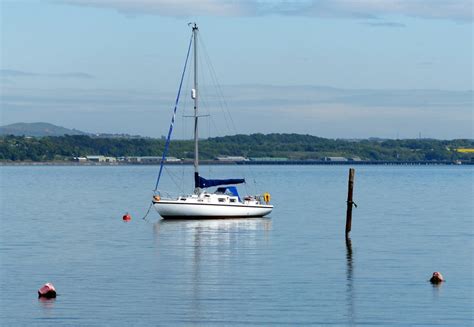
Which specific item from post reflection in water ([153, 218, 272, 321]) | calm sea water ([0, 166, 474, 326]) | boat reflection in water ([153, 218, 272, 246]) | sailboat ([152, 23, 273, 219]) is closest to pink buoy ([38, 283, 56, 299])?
calm sea water ([0, 166, 474, 326])

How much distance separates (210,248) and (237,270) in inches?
398

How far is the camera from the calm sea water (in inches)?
1390

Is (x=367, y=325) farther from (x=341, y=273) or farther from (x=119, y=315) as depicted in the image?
(x=341, y=273)

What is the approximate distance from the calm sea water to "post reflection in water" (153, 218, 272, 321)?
7 cm

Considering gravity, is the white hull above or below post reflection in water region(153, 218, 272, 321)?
above

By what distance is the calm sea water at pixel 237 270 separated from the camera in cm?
3531

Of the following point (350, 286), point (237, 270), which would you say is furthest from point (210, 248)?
point (350, 286)

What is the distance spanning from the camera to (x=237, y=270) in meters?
46.4

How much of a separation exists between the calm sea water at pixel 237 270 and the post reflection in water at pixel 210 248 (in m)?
0.07

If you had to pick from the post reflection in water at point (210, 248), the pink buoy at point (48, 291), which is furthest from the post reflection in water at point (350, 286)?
the pink buoy at point (48, 291)

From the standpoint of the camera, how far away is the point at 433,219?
8112cm

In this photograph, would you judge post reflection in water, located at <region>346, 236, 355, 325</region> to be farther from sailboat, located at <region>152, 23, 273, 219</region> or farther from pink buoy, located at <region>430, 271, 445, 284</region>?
sailboat, located at <region>152, 23, 273, 219</region>

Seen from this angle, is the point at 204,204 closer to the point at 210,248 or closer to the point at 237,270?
the point at 210,248

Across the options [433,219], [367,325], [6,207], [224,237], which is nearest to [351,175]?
[224,237]
